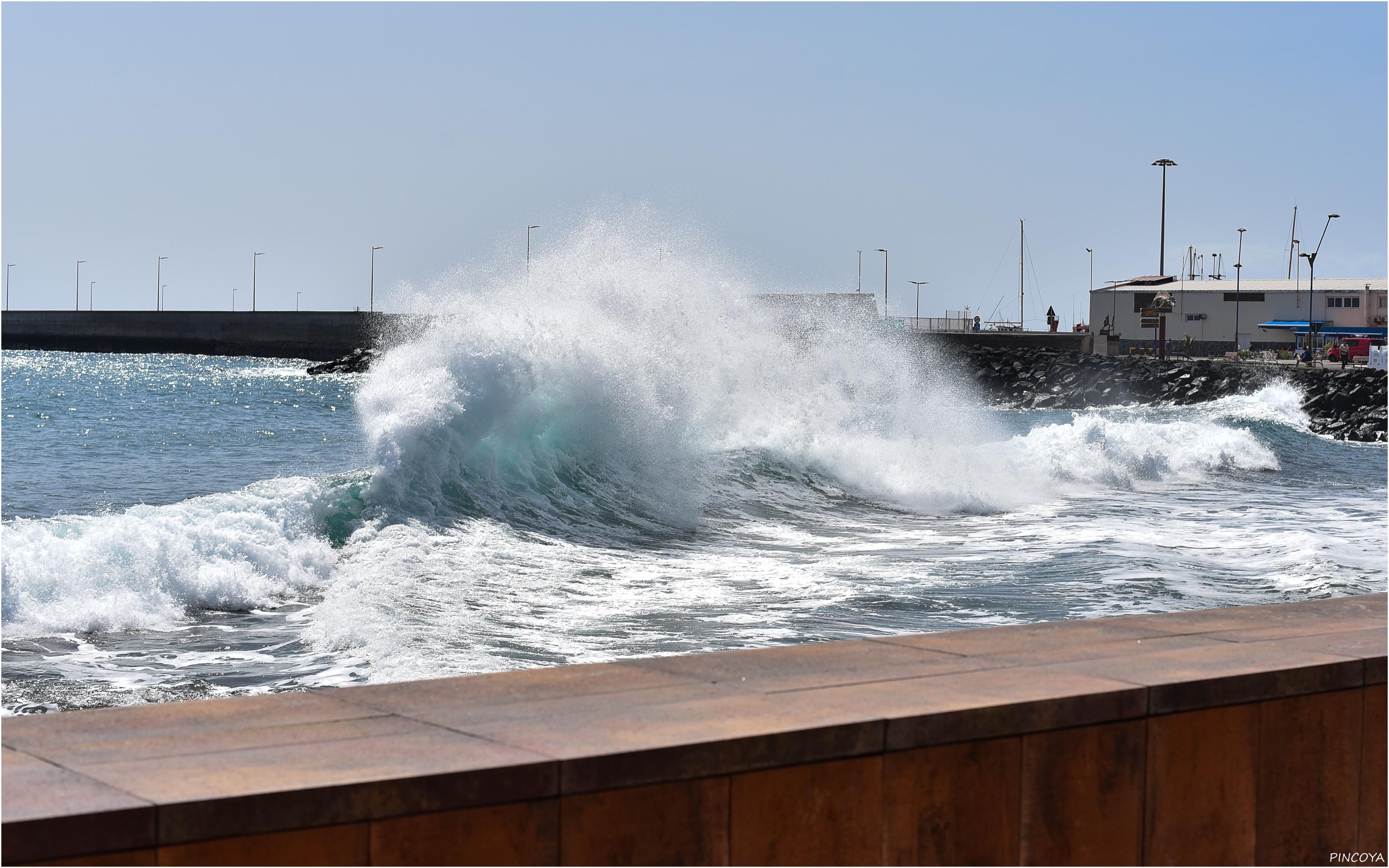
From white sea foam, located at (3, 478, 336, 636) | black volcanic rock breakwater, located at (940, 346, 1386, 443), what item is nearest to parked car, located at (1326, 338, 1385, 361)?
black volcanic rock breakwater, located at (940, 346, 1386, 443)

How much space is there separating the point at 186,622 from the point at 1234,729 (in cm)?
650

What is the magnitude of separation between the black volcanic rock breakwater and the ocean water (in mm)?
13646

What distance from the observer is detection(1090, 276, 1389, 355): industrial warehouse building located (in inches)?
2709

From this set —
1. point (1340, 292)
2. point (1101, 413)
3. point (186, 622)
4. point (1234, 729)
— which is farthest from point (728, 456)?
point (1340, 292)

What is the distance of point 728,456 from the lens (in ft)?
57.9

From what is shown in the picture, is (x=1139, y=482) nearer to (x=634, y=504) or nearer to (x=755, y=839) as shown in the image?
(x=634, y=504)

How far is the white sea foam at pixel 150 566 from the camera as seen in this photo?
7992 millimetres

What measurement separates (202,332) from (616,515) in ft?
314

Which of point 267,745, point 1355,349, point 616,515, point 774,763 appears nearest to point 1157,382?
point 1355,349

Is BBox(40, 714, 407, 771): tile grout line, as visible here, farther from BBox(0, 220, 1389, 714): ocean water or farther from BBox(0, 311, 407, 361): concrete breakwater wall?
BBox(0, 311, 407, 361): concrete breakwater wall

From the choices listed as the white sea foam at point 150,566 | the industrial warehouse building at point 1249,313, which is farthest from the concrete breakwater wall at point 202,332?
the white sea foam at point 150,566

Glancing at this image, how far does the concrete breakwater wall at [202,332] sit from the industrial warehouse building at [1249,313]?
4344cm

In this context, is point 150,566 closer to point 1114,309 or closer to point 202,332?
point 1114,309

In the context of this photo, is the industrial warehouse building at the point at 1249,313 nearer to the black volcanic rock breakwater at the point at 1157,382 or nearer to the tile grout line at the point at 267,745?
the black volcanic rock breakwater at the point at 1157,382
